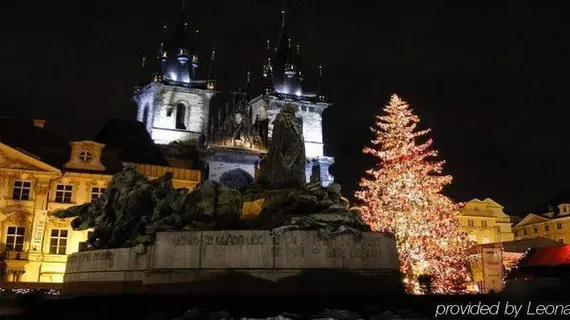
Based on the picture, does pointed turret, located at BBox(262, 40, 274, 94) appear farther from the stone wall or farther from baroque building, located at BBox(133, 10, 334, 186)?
the stone wall

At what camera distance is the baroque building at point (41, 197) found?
30.2 meters

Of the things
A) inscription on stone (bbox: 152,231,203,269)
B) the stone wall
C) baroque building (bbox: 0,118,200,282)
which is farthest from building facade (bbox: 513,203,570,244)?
inscription on stone (bbox: 152,231,203,269)

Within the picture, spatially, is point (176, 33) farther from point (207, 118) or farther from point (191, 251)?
point (191, 251)

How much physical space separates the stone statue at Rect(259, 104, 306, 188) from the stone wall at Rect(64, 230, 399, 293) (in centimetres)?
280

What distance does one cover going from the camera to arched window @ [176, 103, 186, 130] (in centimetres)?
6317

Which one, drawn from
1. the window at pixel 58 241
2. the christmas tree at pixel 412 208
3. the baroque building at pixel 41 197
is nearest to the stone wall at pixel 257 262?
the christmas tree at pixel 412 208

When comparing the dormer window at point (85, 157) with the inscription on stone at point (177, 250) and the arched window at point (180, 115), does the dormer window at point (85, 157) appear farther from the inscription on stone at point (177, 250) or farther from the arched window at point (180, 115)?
the arched window at point (180, 115)

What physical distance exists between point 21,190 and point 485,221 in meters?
43.3

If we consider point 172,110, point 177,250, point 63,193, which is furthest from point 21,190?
point 172,110

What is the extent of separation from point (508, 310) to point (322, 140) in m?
60.4

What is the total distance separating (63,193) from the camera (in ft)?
106

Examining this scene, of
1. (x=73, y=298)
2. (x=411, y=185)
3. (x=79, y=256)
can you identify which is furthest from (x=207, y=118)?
(x=73, y=298)

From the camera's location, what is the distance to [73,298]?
7090mm

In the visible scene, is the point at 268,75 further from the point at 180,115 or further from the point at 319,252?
the point at 319,252
